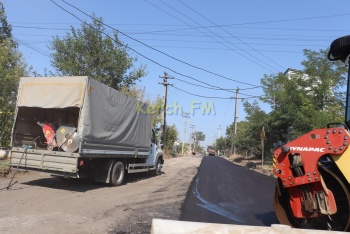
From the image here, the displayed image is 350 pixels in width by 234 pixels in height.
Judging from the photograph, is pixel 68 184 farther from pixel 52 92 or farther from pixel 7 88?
pixel 7 88

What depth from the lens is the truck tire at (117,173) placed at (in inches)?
490

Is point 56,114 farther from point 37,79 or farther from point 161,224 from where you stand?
point 161,224

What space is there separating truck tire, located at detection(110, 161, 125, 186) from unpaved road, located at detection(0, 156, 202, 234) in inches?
11.2

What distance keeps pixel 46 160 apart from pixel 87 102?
212 cm

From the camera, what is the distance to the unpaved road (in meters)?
6.59

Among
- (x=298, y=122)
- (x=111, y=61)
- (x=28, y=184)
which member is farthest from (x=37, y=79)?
(x=298, y=122)

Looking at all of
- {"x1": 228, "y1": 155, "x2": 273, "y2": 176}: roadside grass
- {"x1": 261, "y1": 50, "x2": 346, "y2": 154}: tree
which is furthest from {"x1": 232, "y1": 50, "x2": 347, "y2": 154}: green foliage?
{"x1": 228, "y1": 155, "x2": 273, "y2": 176}: roadside grass

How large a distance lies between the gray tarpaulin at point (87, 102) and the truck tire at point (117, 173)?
2.10 feet

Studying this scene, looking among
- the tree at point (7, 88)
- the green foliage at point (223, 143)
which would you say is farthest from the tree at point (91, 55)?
the green foliage at point (223, 143)

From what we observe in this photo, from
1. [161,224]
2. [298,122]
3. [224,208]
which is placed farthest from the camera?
[298,122]

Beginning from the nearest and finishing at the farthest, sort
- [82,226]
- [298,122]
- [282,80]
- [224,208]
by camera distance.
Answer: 1. [82,226]
2. [224,208]
3. [298,122]
4. [282,80]

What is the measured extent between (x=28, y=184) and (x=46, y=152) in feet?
Result: 4.66

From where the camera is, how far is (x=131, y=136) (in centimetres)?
1402

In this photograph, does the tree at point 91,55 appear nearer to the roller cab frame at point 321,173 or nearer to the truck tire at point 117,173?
the truck tire at point 117,173
